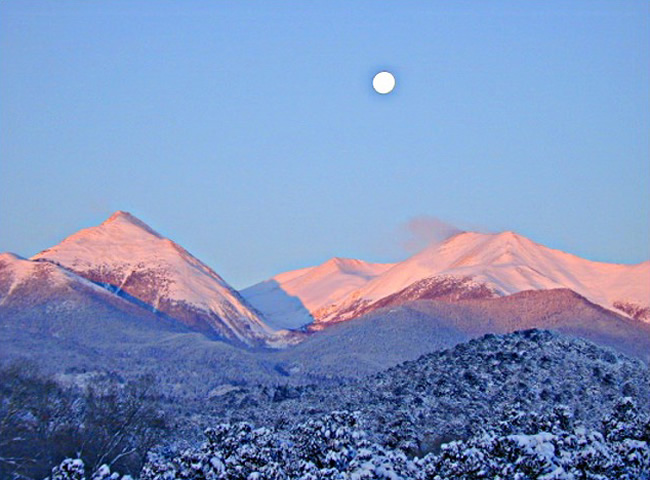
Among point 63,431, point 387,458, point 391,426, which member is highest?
point 63,431

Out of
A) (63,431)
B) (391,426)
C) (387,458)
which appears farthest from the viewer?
(391,426)

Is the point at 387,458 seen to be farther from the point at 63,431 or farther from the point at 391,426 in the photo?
the point at 391,426

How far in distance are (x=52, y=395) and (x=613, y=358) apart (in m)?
65.9

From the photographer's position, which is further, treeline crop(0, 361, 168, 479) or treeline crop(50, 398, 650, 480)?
treeline crop(0, 361, 168, 479)

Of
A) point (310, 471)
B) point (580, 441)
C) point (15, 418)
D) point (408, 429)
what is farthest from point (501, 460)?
point (408, 429)

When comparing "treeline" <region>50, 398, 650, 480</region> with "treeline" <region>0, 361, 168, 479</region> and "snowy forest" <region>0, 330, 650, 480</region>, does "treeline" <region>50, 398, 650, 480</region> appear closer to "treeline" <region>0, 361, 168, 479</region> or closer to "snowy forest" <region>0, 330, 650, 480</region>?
"snowy forest" <region>0, 330, 650, 480</region>

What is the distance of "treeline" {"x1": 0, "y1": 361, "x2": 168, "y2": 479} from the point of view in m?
83.2

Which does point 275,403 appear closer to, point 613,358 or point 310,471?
point 613,358

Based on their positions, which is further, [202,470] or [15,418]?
[15,418]

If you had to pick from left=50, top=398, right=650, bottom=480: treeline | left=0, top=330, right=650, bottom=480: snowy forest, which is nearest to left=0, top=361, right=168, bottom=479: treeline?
left=0, top=330, right=650, bottom=480: snowy forest

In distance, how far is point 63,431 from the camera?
9781 cm

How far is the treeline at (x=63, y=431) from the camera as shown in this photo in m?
83.2

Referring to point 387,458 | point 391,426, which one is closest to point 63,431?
point 391,426

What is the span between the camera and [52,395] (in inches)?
4892
